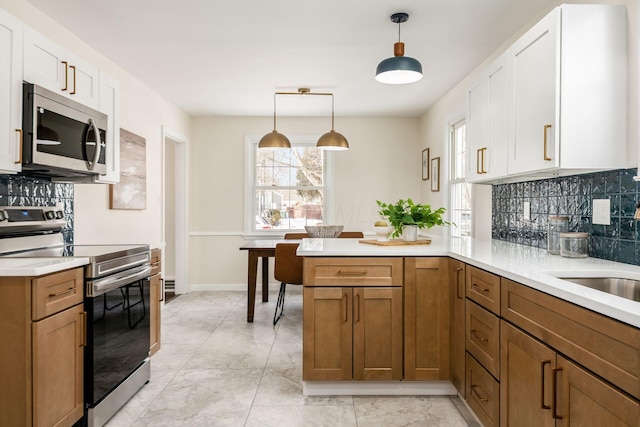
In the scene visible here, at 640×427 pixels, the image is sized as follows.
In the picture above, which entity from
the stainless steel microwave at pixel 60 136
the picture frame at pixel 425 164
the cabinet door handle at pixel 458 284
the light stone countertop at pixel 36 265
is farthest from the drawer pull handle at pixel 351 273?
the picture frame at pixel 425 164

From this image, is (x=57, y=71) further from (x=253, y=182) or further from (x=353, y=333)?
(x=253, y=182)

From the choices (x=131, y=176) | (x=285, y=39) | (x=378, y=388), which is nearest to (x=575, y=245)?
(x=378, y=388)

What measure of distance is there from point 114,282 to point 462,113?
10.9 feet

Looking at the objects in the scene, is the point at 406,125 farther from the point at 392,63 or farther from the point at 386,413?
the point at 386,413

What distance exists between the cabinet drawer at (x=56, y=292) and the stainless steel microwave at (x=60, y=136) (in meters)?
0.62

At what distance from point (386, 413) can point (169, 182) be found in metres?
5.12

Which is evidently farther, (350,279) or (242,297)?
(242,297)

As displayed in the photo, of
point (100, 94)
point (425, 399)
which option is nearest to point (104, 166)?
point (100, 94)

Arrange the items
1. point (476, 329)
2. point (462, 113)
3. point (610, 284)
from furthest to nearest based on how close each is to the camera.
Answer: point (462, 113), point (476, 329), point (610, 284)

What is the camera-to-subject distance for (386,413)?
2.27 meters

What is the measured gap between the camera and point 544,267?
5.77 ft

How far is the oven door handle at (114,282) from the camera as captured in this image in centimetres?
203

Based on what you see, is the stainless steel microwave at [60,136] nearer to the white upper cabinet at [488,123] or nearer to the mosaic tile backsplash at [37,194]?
the mosaic tile backsplash at [37,194]

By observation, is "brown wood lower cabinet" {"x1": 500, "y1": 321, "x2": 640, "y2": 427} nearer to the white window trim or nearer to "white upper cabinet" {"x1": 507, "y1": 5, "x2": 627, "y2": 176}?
"white upper cabinet" {"x1": 507, "y1": 5, "x2": 627, "y2": 176}
